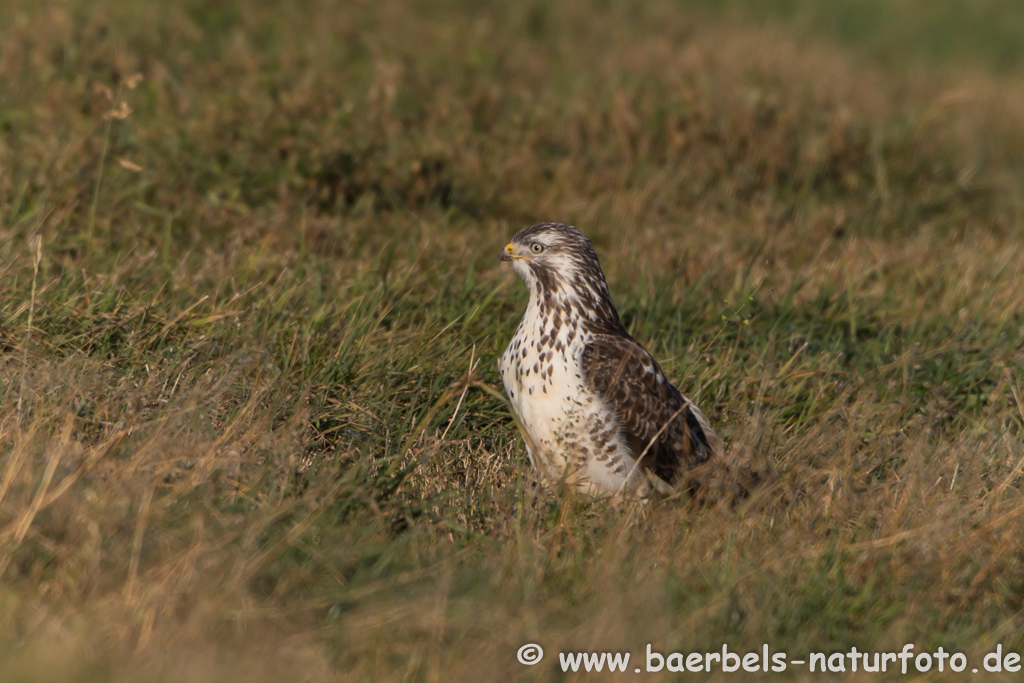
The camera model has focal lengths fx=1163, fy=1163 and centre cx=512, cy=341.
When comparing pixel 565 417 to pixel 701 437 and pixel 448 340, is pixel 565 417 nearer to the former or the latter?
pixel 701 437

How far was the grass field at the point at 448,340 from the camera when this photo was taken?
10.5 ft

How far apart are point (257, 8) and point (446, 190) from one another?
3.26m

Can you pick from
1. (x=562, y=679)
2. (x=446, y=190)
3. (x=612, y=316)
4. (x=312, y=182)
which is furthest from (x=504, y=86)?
(x=562, y=679)

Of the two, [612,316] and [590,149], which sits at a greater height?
[612,316]

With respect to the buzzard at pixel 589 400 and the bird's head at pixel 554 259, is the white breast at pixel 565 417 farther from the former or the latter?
the bird's head at pixel 554 259

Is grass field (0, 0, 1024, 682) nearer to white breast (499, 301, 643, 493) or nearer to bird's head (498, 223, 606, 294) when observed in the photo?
white breast (499, 301, 643, 493)

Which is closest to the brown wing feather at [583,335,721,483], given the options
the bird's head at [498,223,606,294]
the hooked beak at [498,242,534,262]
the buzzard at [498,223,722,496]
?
the buzzard at [498,223,722,496]

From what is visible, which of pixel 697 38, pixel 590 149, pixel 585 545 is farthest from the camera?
pixel 697 38

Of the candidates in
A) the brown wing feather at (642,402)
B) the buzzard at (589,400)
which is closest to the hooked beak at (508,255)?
the buzzard at (589,400)

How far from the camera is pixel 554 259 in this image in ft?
15.6

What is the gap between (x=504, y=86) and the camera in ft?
29.6

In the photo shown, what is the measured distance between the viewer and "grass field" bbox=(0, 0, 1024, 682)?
10.5ft

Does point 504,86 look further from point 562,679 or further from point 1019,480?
point 562,679

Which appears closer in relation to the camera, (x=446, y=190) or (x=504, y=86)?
(x=446, y=190)
